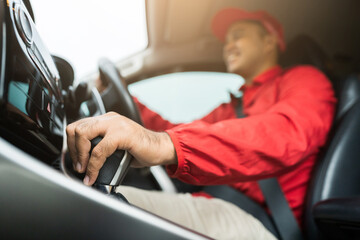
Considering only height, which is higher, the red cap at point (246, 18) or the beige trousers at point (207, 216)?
the red cap at point (246, 18)

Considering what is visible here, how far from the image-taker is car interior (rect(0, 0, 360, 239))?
0.99ft

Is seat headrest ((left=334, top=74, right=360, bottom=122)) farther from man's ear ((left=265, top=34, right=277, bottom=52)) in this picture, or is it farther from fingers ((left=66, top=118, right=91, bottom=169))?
fingers ((left=66, top=118, right=91, bottom=169))

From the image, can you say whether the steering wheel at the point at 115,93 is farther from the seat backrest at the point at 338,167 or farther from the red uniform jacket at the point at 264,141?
the seat backrest at the point at 338,167

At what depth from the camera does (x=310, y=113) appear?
814 millimetres

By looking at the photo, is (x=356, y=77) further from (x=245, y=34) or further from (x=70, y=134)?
(x=70, y=134)

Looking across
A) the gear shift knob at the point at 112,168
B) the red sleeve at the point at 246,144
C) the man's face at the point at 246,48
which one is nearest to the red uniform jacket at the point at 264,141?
the red sleeve at the point at 246,144

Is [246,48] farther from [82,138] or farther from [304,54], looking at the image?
[82,138]

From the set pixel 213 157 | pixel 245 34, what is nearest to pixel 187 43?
pixel 245 34

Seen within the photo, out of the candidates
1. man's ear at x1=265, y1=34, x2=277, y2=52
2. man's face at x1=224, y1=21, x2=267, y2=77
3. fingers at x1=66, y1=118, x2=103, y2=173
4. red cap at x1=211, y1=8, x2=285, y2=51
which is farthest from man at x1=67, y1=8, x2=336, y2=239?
red cap at x1=211, y1=8, x2=285, y2=51

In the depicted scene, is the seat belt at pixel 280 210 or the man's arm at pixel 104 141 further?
the seat belt at pixel 280 210

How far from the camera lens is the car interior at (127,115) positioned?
0.30 meters

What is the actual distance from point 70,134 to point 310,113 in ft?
2.21

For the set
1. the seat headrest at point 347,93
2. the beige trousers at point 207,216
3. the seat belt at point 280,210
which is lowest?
the seat belt at point 280,210

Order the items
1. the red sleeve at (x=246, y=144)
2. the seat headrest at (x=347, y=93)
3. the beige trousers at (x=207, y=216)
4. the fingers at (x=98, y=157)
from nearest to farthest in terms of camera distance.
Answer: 1. the fingers at (x=98, y=157)
2. the red sleeve at (x=246, y=144)
3. the beige trousers at (x=207, y=216)
4. the seat headrest at (x=347, y=93)
